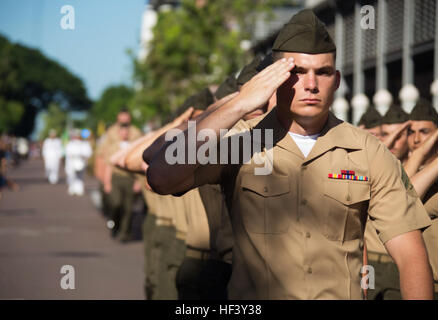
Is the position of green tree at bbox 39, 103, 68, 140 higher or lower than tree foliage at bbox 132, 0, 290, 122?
higher

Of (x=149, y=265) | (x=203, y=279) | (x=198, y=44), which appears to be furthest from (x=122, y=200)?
(x=198, y=44)

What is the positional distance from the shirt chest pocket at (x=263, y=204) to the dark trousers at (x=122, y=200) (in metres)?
11.2

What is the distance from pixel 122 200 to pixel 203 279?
30.0ft

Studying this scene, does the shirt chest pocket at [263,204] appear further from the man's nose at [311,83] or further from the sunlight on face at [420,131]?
the sunlight on face at [420,131]

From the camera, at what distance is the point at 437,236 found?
465 cm

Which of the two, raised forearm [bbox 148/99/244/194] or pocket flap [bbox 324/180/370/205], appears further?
pocket flap [bbox 324/180/370/205]

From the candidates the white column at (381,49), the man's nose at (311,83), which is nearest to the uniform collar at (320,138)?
the man's nose at (311,83)

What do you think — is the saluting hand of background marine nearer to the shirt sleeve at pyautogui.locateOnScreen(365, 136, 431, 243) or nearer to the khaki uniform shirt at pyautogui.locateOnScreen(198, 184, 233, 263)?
the khaki uniform shirt at pyautogui.locateOnScreen(198, 184, 233, 263)

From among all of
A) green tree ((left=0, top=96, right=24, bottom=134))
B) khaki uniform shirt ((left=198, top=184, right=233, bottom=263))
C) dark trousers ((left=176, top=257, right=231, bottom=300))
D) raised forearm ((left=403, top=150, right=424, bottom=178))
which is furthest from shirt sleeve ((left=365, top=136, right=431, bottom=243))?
green tree ((left=0, top=96, right=24, bottom=134))

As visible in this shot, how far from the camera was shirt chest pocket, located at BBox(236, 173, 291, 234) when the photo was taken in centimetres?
292

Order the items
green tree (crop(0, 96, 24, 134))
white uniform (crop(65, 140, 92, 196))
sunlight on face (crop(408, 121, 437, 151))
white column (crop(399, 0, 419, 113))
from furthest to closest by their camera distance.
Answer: green tree (crop(0, 96, 24, 134))
white uniform (crop(65, 140, 92, 196))
white column (crop(399, 0, 419, 113))
sunlight on face (crop(408, 121, 437, 151))

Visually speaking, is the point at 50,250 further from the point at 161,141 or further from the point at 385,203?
the point at 385,203

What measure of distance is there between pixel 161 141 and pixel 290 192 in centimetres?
93

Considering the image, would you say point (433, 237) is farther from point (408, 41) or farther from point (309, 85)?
point (408, 41)
